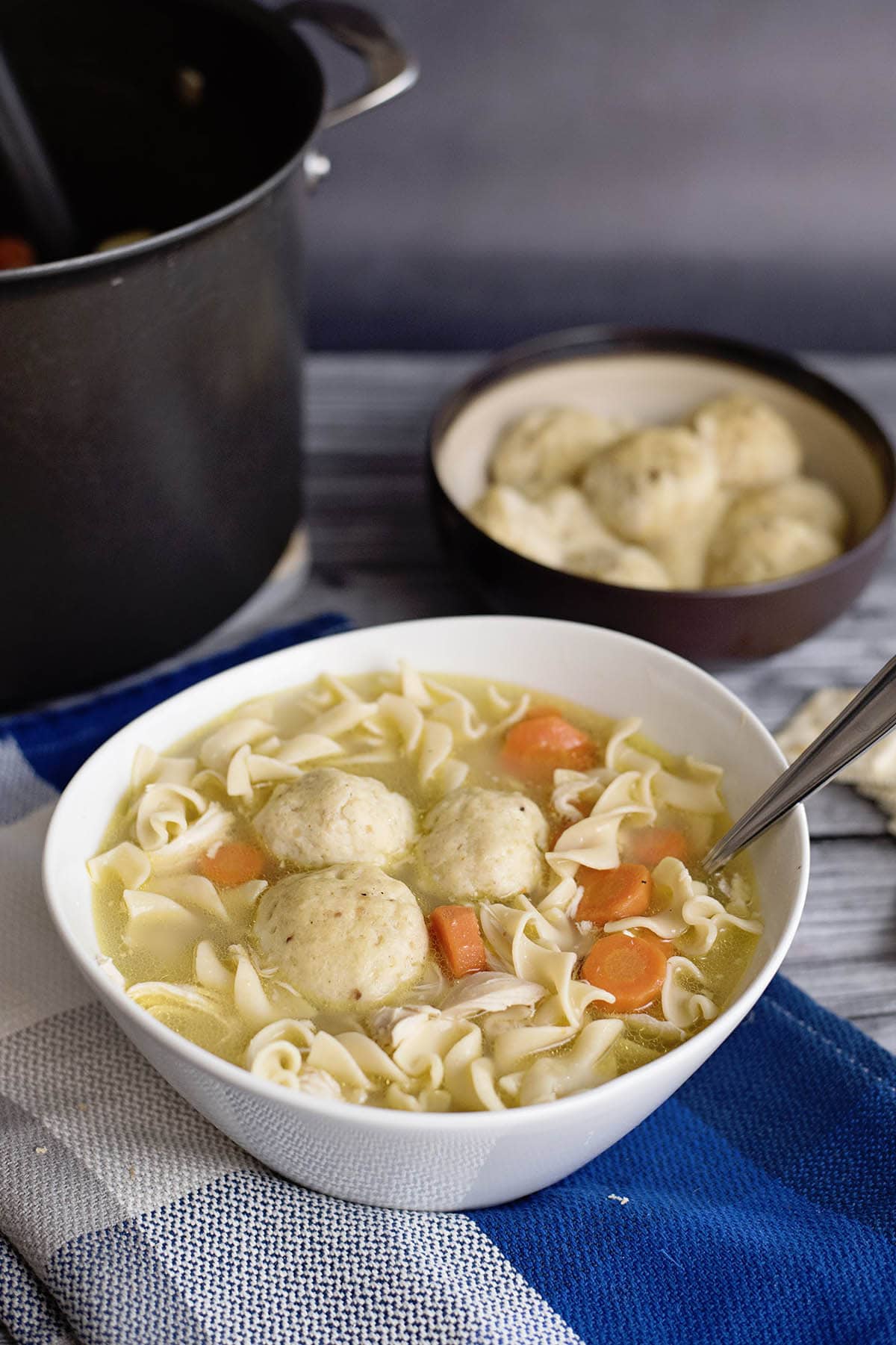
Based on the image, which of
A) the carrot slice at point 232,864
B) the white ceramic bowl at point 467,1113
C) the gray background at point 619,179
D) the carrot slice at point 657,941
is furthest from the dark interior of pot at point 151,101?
the carrot slice at point 657,941

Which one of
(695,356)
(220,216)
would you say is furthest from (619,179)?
(220,216)

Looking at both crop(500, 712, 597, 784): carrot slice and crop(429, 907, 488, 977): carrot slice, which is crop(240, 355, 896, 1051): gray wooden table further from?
crop(429, 907, 488, 977): carrot slice

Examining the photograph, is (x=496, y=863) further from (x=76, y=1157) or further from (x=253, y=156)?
(x=253, y=156)

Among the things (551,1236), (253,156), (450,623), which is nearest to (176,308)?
(450,623)

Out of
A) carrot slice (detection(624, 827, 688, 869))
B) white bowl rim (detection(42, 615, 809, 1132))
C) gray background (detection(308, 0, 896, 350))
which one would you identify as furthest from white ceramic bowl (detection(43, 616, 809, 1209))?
gray background (detection(308, 0, 896, 350))

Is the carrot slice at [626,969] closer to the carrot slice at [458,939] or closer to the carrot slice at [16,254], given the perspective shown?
the carrot slice at [458,939]
